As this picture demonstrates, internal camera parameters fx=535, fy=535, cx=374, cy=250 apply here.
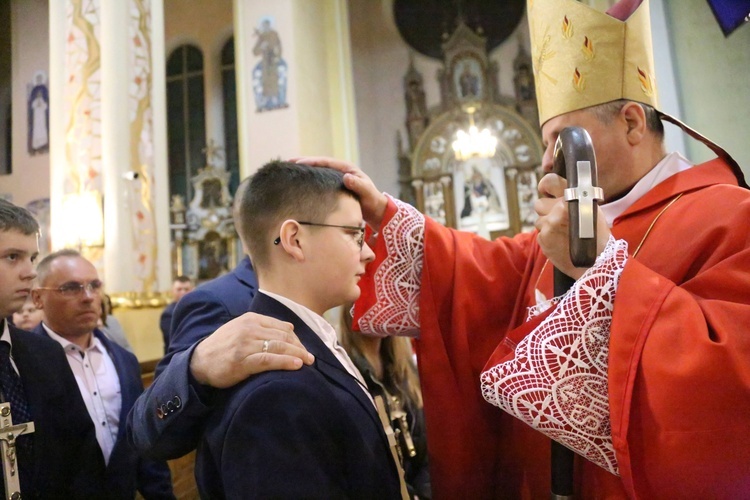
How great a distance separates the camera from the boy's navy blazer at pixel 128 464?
2164mm

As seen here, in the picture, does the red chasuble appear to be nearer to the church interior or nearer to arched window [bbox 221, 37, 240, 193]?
the church interior

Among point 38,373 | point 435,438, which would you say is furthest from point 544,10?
point 38,373

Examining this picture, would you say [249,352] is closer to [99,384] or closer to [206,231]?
[99,384]

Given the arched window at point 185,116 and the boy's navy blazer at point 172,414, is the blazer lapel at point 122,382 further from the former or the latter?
the arched window at point 185,116

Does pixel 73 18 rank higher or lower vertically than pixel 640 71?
higher

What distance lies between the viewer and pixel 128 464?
7.30ft

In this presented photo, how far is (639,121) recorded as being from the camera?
4.53ft

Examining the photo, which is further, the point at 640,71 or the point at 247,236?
the point at 640,71

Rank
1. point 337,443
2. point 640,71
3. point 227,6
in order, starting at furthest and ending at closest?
point 227,6 → point 640,71 → point 337,443

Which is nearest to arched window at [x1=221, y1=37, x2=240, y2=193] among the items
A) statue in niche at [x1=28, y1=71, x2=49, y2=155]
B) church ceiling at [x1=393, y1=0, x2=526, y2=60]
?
statue in niche at [x1=28, y1=71, x2=49, y2=155]

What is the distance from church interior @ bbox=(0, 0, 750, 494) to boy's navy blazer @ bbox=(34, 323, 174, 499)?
2.29m

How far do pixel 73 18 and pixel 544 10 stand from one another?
547 cm

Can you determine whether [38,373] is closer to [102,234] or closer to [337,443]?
[337,443]

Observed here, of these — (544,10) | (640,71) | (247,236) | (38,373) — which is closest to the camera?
(247,236)
